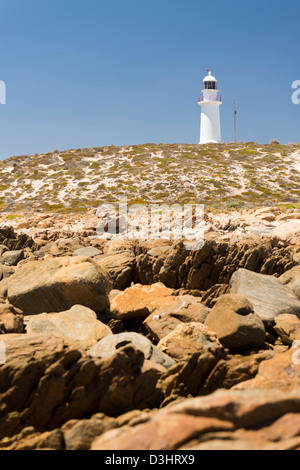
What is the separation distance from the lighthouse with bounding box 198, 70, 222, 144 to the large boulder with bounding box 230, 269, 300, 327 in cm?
7186

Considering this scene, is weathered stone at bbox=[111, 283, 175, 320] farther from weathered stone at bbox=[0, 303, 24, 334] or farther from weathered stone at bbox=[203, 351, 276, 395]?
weathered stone at bbox=[203, 351, 276, 395]

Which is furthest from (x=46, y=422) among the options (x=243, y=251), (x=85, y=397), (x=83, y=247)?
(x=83, y=247)

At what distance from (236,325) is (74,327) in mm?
3251

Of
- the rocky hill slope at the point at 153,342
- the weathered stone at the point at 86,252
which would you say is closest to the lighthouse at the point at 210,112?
the rocky hill slope at the point at 153,342

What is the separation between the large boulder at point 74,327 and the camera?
326 inches

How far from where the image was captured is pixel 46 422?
571cm

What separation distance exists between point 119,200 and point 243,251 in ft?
131

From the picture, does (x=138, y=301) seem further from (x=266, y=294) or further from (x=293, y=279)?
(x=293, y=279)

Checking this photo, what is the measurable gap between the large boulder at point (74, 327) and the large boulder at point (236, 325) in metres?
2.26

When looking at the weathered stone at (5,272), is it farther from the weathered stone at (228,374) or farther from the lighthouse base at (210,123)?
the lighthouse base at (210,123)

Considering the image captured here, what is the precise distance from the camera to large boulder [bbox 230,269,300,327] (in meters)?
10.1

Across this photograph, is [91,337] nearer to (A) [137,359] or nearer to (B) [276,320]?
(A) [137,359]

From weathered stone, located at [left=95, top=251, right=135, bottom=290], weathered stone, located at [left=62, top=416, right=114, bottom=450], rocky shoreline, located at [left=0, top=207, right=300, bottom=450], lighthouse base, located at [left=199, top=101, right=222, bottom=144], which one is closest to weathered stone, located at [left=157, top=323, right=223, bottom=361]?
rocky shoreline, located at [left=0, top=207, right=300, bottom=450]

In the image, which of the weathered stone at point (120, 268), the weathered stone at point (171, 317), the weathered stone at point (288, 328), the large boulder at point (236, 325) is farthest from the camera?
the weathered stone at point (120, 268)
